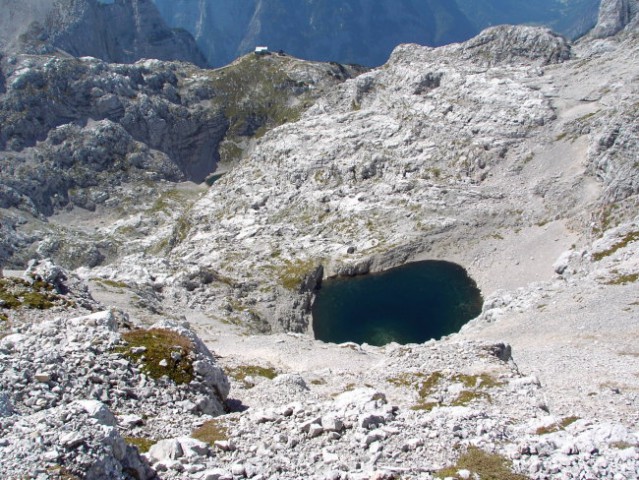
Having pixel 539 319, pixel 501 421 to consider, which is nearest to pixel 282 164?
pixel 539 319

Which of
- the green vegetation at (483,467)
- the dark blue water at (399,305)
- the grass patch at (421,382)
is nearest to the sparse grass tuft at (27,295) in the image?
A: the grass patch at (421,382)

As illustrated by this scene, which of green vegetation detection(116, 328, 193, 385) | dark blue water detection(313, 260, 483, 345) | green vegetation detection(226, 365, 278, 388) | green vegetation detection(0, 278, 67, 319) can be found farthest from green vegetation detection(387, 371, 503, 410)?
dark blue water detection(313, 260, 483, 345)

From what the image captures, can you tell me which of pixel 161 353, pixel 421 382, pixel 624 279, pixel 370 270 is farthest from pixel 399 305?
pixel 161 353

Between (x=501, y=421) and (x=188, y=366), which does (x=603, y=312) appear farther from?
(x=188, y=366)

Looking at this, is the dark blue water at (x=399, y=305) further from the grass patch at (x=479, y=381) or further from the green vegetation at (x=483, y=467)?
the green vegetation at (x=483, y=467)

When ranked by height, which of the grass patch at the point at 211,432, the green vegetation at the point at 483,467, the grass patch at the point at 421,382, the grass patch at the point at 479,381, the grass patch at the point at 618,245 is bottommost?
the grass patch at the point at 618,245

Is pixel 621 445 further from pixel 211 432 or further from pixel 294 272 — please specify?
pixel 294 272

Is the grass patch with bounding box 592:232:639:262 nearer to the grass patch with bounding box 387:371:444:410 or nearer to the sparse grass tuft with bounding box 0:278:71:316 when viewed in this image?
the grass patch with bounding box 387:371:444:410
